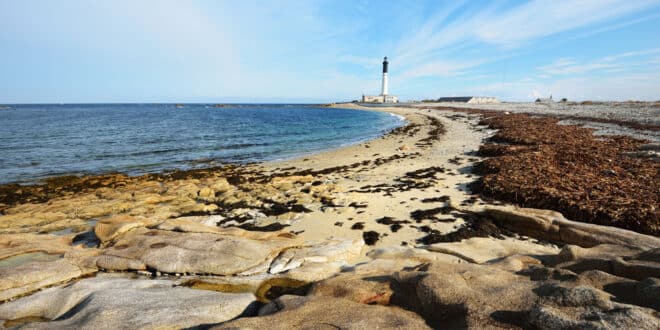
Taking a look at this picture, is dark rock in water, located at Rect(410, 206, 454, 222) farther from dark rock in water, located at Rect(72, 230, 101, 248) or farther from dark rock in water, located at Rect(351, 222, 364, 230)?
dark rock in water, located at Rect(72, 230, 101, 248)

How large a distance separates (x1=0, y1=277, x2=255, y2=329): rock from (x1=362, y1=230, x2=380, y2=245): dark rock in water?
3.44 metres

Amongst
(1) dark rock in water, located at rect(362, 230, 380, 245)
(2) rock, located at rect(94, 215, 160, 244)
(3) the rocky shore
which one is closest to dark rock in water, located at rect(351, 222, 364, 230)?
(3) the rocky shore

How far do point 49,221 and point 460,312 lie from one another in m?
11.8

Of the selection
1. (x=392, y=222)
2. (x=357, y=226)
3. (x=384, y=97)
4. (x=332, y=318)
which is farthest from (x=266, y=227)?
(x=384, y=97)

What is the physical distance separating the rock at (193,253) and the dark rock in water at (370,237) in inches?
67.6

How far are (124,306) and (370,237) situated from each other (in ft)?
16.6

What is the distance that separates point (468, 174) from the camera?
1256 centimetres

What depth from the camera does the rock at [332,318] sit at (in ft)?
10.2

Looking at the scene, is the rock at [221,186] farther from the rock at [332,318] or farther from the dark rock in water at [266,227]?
the rock at [332,318]

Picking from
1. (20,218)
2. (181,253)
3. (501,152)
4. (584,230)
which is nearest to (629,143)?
(501,152)

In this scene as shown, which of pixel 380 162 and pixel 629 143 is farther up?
pixel 629 143

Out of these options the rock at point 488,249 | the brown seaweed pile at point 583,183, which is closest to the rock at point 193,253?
the rock at point 488,249

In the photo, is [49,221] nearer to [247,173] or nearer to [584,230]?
[247,173]

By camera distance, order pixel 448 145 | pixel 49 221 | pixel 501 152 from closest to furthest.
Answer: pixel 49 221 < pixel 501 152 < pixel 448 145
